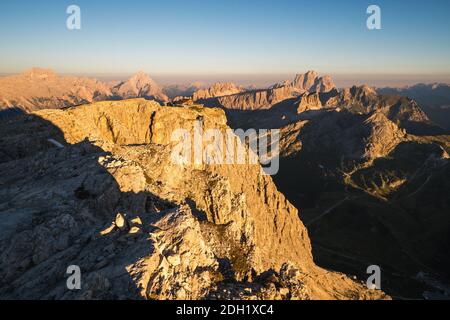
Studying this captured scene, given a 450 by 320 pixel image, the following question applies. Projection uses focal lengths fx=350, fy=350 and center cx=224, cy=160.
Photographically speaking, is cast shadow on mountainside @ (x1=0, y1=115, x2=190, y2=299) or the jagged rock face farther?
the jagged rock face

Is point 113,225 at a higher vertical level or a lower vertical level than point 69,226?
higher

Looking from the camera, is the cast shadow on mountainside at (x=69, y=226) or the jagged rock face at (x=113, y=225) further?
the jagged rock face at (x=113, y=225)

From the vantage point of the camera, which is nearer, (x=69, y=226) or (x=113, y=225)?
(x=113, y=225)
